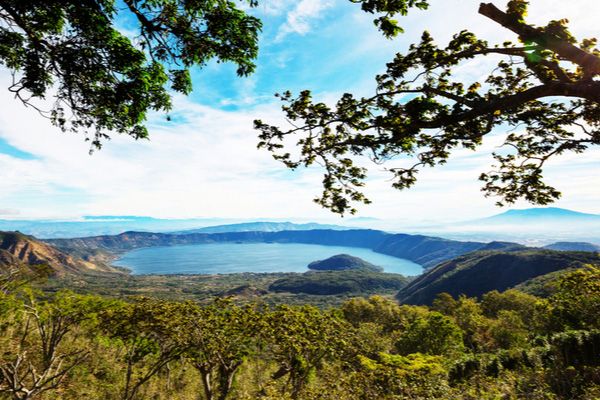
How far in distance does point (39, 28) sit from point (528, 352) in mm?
36834

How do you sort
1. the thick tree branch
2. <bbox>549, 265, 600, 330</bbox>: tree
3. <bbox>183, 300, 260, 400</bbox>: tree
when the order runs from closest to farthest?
the thick tree branch < <bbox>183, 300, 260, 400</bbox>: tree < <bbox>549, 265, 600, 330</bbox>: tree

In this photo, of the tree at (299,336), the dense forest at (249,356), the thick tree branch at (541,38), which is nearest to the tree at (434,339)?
the dense forest at (249,356)

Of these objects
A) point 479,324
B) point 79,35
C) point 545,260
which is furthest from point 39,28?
point 545,260

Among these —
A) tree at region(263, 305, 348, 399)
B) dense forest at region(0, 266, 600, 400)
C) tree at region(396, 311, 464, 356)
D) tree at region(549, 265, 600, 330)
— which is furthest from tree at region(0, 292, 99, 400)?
tree at region(396, 311, 464, 356)

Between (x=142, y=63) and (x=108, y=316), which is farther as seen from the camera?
(x=108, y=316)

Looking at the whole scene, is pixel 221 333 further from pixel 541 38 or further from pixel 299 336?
pixel 541 38

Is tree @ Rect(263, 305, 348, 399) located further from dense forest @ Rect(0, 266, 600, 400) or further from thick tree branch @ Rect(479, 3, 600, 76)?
thick tree branch @ Rect(479, 3, 600, 76)

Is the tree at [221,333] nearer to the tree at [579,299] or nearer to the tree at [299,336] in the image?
the tree at [299,336]

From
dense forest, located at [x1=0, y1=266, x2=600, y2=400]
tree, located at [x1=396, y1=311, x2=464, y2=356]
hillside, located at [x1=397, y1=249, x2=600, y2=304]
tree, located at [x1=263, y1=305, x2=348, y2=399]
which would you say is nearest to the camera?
dense forest, located at [x1=0, y1=266, x2=600, y2=400]

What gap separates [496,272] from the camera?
171000 mm

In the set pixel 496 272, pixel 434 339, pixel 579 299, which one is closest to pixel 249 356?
pixel 434 339

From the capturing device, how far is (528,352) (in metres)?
27.0

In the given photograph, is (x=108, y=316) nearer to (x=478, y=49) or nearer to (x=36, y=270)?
(x=36, y=270)

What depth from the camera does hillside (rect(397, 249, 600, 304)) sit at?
15562cm
